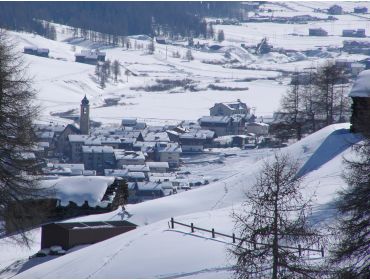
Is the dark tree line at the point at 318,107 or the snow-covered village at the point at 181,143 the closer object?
the snow-covered village at the point at 181,143

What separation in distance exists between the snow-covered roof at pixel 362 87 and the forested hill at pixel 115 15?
86.6m

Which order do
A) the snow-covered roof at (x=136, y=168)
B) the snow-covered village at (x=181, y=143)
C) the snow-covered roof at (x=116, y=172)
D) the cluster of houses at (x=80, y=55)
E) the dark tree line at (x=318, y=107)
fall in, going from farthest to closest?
the cluster of houses at (x=80, y=55), the snow-covered roof at (x=136, y=168), the snow-covered roof at (x=116, y=172), the dark tree line at (x=318, y=107), the snow-covered village at (x=181, y=143)

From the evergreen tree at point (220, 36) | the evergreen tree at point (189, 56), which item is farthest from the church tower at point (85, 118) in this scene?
the evergreen tree at point (220, 36)

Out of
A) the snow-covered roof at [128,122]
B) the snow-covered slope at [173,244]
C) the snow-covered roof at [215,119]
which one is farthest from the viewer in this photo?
the snow-covered roof at [128,122]

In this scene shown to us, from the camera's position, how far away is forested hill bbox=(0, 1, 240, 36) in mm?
113500

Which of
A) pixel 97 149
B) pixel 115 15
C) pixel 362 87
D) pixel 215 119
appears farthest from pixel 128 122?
pixel 115 15

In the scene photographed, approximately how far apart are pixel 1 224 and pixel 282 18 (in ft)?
393

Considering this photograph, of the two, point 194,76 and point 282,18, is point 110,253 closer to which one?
point 194,76

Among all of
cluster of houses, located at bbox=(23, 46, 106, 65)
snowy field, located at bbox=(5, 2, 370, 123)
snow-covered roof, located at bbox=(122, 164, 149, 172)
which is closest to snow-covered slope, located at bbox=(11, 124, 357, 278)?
snow-covered roof, located at bbox=(122, 164, 149, 172)

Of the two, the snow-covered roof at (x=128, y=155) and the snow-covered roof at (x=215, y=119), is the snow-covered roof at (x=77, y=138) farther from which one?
the snow-covered roof at (x=215, y=119)

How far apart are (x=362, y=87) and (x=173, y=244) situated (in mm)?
9916

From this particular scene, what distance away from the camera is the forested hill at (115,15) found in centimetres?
11350

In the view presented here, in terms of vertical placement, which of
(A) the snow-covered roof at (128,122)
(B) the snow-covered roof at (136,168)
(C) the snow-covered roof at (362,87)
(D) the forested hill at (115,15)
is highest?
(D) the forested hill at (115,15)

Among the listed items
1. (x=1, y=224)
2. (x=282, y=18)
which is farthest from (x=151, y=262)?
(x=282, y=18)
